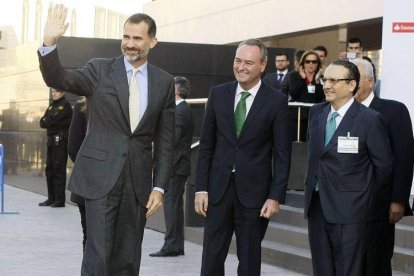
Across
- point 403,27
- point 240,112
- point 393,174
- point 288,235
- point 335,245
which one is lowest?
point 288,235

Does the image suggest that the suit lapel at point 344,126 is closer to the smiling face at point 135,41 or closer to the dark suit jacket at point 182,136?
the smiling face at point 135,41

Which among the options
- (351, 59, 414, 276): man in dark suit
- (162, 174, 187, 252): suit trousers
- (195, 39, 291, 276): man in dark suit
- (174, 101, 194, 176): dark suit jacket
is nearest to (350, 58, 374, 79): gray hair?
(351, 59, 414, 276): man in dark suit

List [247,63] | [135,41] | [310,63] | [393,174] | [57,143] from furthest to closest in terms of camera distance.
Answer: [57,143] → [310,63] → [393,174] → [247,63] → [135,41]

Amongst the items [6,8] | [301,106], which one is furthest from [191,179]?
[6,8]

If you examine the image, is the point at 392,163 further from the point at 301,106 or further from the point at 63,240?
the point at 63,240

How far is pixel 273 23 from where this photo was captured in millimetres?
25938

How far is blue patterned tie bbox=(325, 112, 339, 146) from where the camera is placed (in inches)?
290

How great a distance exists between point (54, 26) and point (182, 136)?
610cm

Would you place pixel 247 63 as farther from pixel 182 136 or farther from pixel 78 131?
pixel 182 136

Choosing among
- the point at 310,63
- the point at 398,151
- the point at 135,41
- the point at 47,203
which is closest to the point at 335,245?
the point at 398,151

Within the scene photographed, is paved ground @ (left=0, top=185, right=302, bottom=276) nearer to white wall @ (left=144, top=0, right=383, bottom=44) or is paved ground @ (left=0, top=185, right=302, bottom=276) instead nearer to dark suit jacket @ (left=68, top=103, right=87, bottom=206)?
dark suit jacket @ (left=68, top=103, right=87, bottom=206)

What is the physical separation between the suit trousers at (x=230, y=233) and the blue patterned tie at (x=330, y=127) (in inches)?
25.9

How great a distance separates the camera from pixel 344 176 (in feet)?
23.6

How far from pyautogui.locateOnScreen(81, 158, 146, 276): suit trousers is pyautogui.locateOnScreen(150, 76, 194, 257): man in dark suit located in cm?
530
